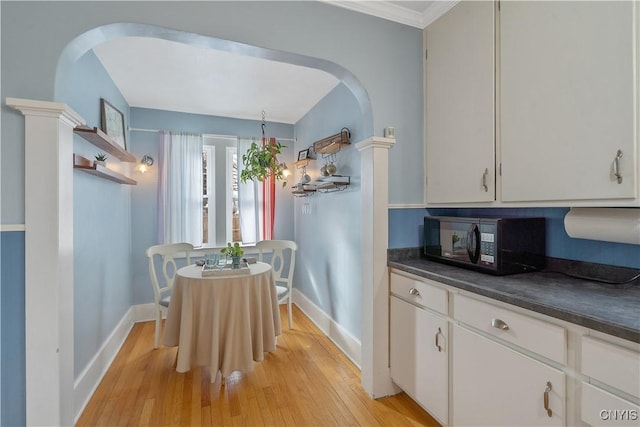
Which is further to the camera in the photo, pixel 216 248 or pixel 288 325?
pixel 216 248

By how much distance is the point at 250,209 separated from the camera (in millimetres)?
4051

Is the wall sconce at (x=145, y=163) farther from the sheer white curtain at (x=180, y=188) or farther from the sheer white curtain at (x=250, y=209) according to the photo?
the sheer white curtain at (x=250, y=209)

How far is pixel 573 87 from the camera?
1303mm

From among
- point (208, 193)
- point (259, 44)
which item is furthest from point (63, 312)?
point (208, 193)

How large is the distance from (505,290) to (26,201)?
2139 millimetres

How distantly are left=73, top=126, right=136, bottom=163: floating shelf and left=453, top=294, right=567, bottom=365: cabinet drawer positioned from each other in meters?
2.41

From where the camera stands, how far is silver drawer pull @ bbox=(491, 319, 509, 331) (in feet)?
4.20

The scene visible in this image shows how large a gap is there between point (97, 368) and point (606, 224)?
3.33m

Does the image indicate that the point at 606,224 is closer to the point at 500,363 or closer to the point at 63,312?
the point at 500,363

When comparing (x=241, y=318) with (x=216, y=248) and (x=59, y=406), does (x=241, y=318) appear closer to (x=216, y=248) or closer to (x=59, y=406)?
(x=59, y=406)

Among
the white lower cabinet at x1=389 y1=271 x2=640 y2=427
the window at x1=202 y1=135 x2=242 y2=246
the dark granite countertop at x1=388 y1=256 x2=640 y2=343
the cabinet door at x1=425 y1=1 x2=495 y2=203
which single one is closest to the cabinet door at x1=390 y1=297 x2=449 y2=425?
the white lower cabinet at x1=389 y1=271 x2=640 y2=427

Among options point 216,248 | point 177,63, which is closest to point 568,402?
point 177,63

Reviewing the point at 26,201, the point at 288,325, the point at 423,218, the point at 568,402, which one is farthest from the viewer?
the point at 288,325

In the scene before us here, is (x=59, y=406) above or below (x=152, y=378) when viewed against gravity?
above
